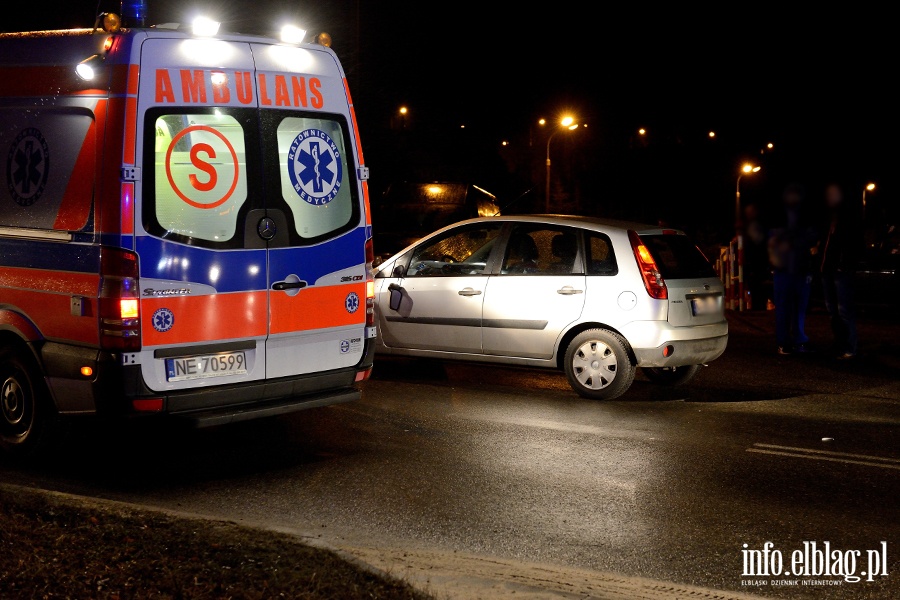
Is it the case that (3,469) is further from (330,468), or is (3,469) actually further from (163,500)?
(330,468)

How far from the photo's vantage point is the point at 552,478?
6.60 metres

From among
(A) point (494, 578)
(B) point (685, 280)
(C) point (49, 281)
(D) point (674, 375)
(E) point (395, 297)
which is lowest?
(A) point (494, 578)

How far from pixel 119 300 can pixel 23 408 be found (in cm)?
138

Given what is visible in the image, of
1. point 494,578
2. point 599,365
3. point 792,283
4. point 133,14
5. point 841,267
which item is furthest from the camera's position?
point 792,283

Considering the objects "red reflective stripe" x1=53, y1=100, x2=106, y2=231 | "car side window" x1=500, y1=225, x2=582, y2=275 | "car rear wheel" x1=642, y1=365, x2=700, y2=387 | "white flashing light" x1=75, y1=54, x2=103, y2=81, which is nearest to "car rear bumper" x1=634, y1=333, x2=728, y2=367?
"car rear wheel" x1=642, y1=365, x2=700, y2=387

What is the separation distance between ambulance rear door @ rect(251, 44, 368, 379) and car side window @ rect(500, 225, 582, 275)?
2.40 m

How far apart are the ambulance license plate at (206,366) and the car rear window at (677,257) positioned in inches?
155

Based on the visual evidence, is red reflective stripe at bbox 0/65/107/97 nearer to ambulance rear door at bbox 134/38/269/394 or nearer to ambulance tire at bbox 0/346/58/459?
ambulance rear door at bbox 134/38/269/394

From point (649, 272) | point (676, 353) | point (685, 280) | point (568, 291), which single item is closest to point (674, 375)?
point (676, 353)

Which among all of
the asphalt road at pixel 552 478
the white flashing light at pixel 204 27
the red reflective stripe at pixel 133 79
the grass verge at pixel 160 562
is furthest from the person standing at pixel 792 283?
the grass verge at pixel 160 562

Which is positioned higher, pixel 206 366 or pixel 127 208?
pixel 127 208

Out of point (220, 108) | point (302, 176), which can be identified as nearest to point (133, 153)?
point (220, 108)

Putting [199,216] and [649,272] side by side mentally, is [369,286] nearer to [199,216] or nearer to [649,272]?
[199,216]

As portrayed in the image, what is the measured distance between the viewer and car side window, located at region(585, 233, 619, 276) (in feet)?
29.7
